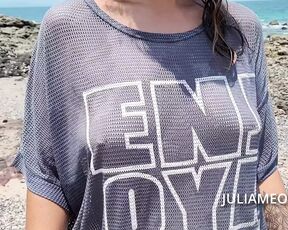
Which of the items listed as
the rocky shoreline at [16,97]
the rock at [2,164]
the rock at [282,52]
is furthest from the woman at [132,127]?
the rock at [282,52]

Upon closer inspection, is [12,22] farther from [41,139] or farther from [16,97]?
[41,139]

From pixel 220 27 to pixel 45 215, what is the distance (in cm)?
61

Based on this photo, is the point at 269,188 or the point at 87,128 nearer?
the point at 87,128

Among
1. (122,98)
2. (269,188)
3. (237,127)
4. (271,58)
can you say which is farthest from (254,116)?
(271,58)

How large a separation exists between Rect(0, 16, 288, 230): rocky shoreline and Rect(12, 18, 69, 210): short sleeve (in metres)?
4.08

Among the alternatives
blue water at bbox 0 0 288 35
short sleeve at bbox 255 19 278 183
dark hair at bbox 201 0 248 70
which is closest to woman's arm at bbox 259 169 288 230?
short sleeve at bbox 255 19 278 183

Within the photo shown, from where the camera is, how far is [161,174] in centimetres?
125

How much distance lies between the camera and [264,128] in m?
1.45

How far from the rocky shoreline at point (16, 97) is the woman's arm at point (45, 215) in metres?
4.06

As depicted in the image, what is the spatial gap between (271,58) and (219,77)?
13284 millimetres

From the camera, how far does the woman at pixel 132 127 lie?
1.25 meters

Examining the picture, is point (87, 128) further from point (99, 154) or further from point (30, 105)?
point (30, 105)

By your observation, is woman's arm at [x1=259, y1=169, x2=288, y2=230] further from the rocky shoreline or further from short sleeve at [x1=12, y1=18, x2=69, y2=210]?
the rocky shoreline

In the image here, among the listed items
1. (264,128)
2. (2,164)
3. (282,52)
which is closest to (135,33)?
(264,128)
